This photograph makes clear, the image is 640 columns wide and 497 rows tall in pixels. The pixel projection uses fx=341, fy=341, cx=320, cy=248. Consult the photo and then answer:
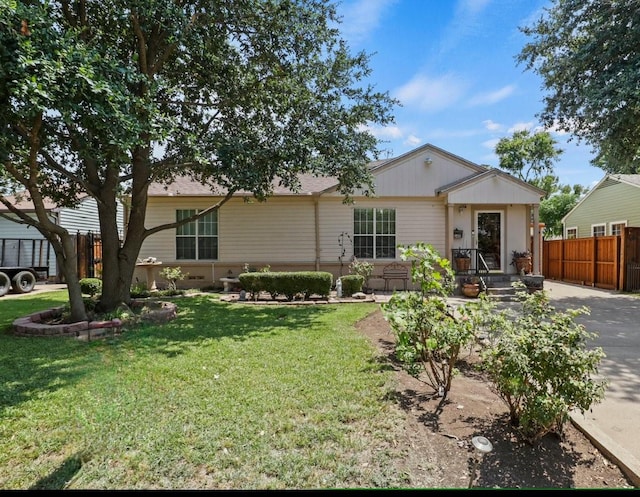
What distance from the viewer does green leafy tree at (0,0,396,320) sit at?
4.87m

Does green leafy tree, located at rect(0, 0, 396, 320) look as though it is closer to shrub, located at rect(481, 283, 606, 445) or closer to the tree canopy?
shrub, located at rect(481, 283, 606, 445)

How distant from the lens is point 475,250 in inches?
491

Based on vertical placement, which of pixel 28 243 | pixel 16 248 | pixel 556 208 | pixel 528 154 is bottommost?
pixel 16 248

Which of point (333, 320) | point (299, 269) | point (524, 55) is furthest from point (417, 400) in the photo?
point (524, 55)

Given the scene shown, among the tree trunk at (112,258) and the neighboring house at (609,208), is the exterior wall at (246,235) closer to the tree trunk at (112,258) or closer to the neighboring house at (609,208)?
the tree trunk at (112,258)

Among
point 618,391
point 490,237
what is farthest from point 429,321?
point 490,237

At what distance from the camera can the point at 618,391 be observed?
4.00 m

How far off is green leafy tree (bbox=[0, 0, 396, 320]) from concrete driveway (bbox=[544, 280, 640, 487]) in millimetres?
6587

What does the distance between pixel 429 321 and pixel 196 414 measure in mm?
2466

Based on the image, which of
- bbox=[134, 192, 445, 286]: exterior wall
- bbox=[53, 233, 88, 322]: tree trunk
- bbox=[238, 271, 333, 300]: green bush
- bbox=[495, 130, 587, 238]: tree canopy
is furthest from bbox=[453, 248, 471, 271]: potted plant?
bbox=[495, 130, 587, 238]: tree canopy

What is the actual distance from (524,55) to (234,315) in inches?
518

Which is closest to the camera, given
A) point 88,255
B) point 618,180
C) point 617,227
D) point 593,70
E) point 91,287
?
point 91,287

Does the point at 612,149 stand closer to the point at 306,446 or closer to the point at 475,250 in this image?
the point at 475,250

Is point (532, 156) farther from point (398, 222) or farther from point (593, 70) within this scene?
point (398, 222)
